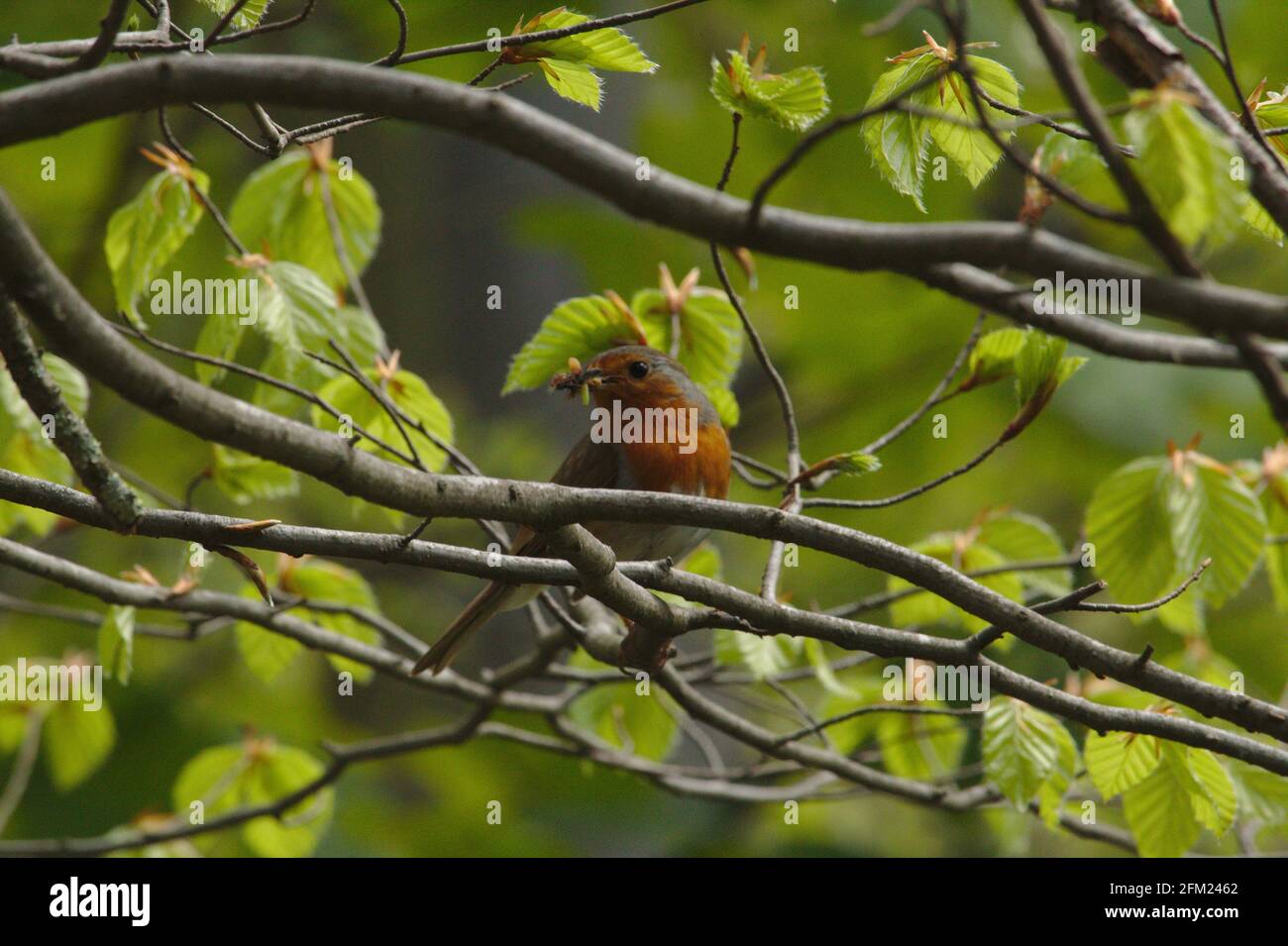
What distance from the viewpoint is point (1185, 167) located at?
1574mm

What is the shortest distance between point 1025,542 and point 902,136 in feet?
5.65

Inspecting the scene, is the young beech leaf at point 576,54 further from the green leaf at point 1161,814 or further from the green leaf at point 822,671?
the green leaf at point 1161,814

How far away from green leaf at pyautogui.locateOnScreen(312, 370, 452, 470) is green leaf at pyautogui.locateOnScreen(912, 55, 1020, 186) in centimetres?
165

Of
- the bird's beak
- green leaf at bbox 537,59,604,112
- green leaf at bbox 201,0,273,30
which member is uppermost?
green leaf at bbox 201,0,273,30

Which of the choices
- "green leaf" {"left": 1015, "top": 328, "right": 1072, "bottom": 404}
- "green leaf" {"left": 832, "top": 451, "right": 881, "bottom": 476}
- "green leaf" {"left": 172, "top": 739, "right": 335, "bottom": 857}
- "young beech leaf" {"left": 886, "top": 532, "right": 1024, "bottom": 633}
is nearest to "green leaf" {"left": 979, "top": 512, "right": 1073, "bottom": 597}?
"young beech leaf" {"left": 886, "top": 532, "right": 1024, "bottom": 633}

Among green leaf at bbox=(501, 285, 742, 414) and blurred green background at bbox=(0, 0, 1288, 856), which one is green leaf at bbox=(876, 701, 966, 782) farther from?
blurred green background at bbox=(0, 0, 1288, 856)

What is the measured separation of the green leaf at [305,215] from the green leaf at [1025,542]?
7.19 ft

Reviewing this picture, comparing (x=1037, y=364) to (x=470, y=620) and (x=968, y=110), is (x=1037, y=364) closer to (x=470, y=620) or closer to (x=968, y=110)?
(x=968, y=110)

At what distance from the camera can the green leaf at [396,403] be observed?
12.1 feet

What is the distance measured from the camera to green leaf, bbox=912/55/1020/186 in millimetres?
2740

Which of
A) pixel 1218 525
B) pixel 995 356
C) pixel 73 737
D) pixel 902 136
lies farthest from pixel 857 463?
pixel 73 737

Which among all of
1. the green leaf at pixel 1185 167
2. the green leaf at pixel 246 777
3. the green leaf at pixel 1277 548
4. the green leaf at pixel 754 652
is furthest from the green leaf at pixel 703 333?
the green leaf at pixel 1185 167
